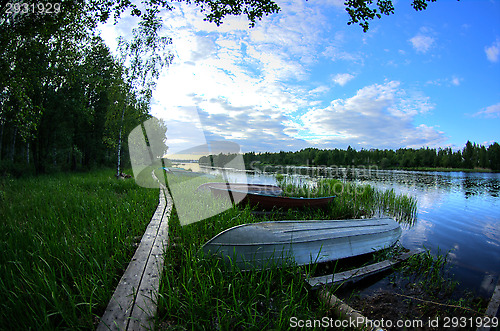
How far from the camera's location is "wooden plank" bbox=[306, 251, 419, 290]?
3417mm

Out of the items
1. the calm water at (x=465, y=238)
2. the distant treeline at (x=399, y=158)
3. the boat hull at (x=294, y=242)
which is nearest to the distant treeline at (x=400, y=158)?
the distant treeline at (x=399, y=158)

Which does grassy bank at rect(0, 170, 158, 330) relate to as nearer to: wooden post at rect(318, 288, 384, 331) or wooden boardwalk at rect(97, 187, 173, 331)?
wooden boardwalk at rect(97, 187, 173, 331)

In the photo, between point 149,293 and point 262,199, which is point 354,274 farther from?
point 262,199

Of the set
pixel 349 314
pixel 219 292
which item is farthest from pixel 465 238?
pixel 219 292

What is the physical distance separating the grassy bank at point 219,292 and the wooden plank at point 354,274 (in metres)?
0.17

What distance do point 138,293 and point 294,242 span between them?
2.62 meters

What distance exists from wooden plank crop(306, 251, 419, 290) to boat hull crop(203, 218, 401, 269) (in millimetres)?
313

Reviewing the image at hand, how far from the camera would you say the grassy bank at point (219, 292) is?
2.36m

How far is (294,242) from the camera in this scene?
416 centimetres

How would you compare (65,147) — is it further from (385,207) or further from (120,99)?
(385,207)

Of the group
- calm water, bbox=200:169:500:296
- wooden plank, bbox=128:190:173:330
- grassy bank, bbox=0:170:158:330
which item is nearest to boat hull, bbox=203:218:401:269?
wooden plank, bbox=128:190:173:330

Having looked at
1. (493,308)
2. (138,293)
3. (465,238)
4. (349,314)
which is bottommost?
(465,238)

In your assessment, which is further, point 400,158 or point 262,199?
point 400,158

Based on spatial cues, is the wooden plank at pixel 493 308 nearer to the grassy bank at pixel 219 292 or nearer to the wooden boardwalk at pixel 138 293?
the grassy bank at pixel 219 292
